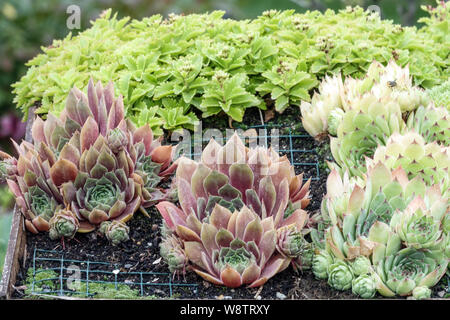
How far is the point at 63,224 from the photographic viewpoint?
109 inches

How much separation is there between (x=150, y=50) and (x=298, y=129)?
930mm

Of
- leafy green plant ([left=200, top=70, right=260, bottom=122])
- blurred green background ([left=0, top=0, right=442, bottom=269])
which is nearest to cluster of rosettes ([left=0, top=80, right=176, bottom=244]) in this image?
leafy green plant ([left=200, top=70, right=260, bottom=122])

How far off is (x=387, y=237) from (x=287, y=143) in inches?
40.7

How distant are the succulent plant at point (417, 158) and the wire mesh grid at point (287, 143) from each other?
59 cm

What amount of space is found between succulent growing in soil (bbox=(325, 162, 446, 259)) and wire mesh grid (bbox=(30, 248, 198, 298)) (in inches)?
23.0

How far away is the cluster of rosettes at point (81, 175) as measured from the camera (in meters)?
2.82

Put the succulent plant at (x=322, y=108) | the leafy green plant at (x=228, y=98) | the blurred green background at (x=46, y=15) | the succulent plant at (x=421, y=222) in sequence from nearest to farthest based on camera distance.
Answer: the succulent plant at (x=421, y=222), the succulent plant at (x=322, y=108), the leafy green plant at (x=228, y=98), the blurred green background at (x=46, y=15)

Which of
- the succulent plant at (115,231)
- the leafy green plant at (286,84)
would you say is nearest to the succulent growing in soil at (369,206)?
the succulent plant at (115,231)

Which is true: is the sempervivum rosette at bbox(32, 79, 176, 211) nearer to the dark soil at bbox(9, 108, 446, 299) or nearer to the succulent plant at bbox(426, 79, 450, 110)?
the dark soil at bbox(9, 108, 446, 299)

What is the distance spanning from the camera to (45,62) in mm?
3990

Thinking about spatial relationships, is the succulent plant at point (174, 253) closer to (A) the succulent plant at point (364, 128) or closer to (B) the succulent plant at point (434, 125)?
(A) the succulent plant at point (364, 128)
